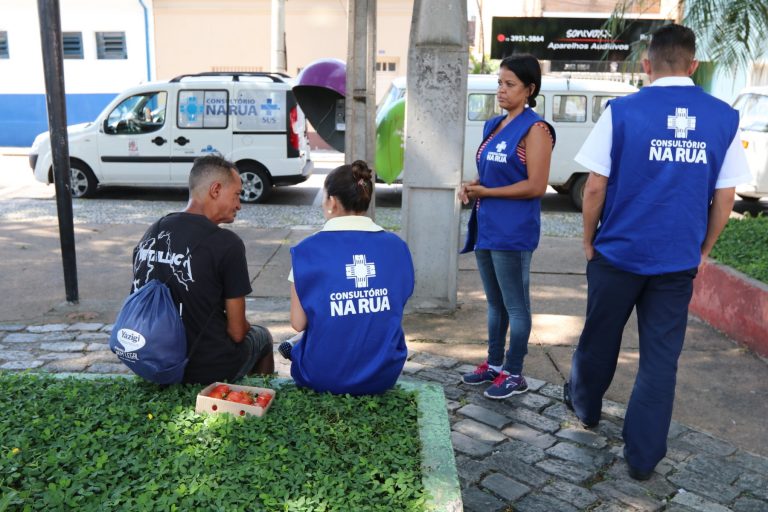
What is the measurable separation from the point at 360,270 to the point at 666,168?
4.79 ft

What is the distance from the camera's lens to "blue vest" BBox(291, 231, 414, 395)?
303cm

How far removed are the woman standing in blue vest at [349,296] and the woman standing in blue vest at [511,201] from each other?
3.92 feet

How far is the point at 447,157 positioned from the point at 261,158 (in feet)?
22.1

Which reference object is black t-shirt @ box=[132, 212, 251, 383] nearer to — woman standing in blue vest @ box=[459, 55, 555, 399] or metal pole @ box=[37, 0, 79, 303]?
woman standing in blue vest @ box=[459, 55, 555, 399]

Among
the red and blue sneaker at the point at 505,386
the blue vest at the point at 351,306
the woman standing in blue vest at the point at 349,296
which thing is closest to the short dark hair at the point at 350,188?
the woman standing in blue vest at the point at 349,296

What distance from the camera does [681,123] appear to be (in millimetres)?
3309

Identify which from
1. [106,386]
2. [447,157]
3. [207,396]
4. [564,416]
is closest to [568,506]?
[564,416]

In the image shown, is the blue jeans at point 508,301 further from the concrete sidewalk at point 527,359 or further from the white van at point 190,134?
the white van at point 190,134

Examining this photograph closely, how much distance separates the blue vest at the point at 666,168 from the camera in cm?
331

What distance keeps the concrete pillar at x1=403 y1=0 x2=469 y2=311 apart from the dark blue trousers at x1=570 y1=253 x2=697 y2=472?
2.25m

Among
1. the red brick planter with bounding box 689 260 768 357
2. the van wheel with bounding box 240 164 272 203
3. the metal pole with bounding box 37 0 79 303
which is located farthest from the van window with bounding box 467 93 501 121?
the metal pole with bounding box 37 0 79 303

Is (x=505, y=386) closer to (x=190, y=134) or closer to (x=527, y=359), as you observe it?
(x=527, y=359)

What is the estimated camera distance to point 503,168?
Result: 4180 mm

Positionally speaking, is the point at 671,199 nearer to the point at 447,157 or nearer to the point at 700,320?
the point at 447,157
